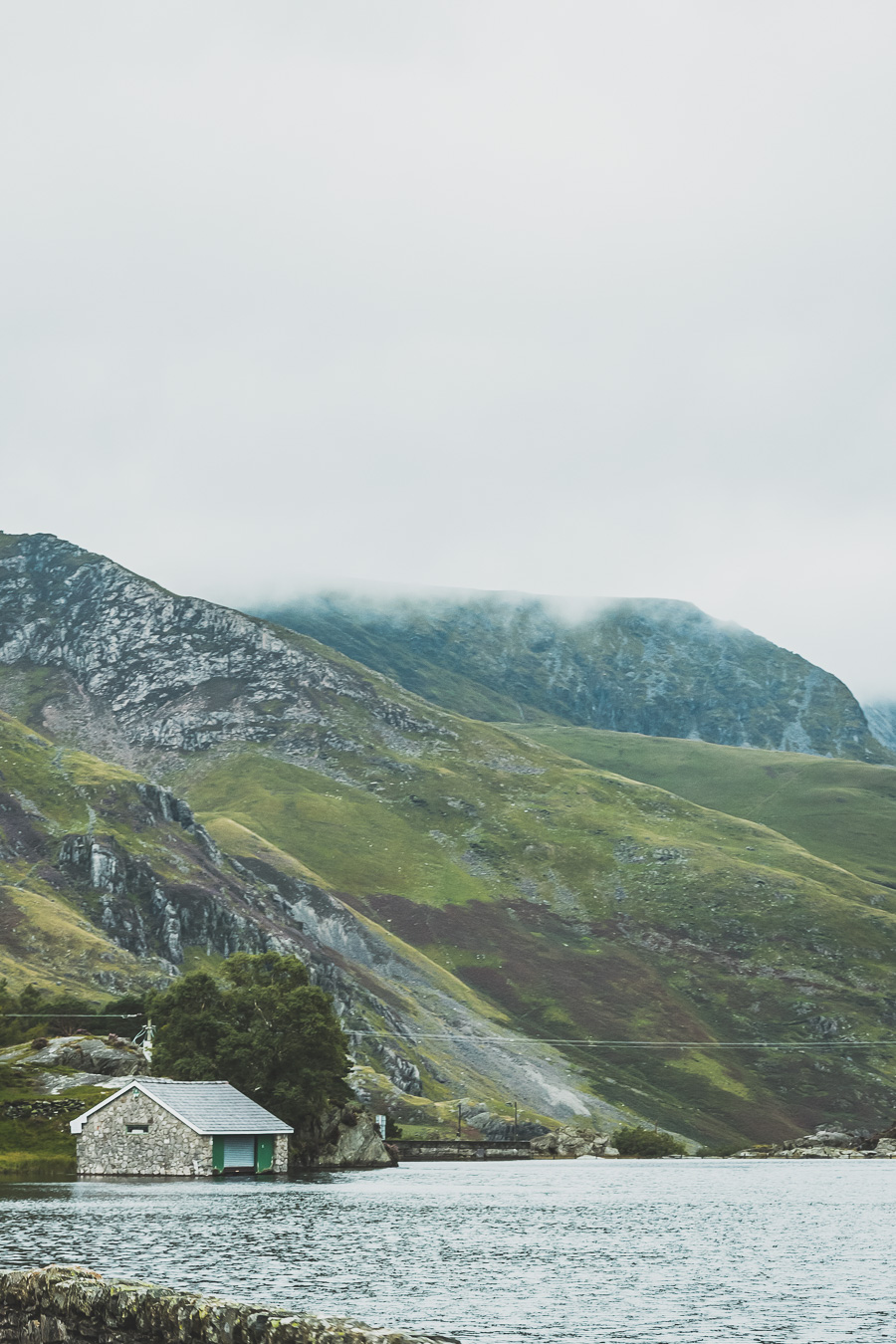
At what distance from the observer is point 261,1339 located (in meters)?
19.6

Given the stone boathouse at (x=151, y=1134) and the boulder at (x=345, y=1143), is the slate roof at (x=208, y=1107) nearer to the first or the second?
the stone boathouse at (x=151, y=1134)

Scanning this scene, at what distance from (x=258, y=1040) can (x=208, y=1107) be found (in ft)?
57.2

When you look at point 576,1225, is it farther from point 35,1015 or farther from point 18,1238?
point 35,1015

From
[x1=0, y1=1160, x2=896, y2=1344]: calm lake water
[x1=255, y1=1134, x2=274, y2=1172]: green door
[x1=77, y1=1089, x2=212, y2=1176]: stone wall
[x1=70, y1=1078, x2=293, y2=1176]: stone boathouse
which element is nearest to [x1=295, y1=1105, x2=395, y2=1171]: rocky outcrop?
[x1=255, y1=1134, x2=274, y2=1172]: green door

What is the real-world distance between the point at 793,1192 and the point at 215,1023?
6177cm

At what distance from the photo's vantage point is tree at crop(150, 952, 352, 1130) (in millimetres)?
139375

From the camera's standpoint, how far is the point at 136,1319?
825 inches

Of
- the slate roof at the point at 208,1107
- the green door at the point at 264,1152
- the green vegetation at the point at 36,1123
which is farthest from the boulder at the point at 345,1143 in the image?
the green vegetation at the point at 36,1123

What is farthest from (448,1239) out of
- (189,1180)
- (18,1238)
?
(189,1180)

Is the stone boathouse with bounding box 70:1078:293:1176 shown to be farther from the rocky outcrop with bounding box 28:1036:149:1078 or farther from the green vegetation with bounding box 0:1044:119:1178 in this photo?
the rocky outcrop with bounding box 28:1036:149:1078

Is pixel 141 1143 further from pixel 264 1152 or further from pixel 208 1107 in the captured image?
pixel 264 1152

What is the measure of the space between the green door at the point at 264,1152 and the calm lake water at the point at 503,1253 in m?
11.2

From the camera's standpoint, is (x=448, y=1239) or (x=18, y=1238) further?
(x=448, y=1239)

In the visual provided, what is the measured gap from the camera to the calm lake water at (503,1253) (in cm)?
4216
